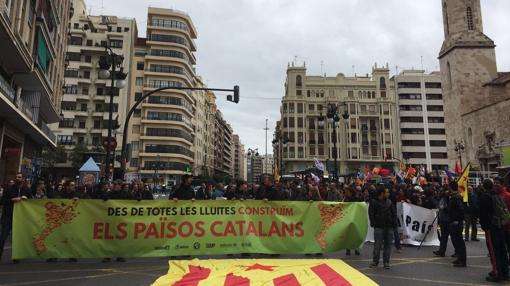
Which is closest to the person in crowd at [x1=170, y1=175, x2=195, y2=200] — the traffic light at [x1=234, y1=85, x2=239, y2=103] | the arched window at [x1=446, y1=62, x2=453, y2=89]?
the traffic light at [x1=234, y1=85, x2=239, y2=103]

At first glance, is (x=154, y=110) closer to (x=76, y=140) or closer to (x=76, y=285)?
(x=76, y=140)

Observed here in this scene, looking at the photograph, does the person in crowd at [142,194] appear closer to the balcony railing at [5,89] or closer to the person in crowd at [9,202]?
the person in crowd at [9,202]

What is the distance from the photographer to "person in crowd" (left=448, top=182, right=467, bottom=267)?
849 cm

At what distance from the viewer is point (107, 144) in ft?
52.6

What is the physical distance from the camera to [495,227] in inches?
280

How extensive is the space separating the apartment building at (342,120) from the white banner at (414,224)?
6339 cm

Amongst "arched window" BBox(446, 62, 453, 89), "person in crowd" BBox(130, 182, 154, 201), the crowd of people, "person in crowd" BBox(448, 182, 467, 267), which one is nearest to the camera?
the crowd of people

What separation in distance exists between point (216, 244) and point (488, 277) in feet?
18.2

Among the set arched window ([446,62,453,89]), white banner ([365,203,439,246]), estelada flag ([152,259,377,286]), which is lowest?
estelada flag ([152,259,377,286])

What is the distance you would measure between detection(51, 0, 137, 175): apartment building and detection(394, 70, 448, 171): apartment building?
197 ft

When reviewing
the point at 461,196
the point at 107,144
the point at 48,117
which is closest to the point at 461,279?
the point at 461,196

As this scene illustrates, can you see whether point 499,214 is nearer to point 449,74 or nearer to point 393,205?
point 393,205

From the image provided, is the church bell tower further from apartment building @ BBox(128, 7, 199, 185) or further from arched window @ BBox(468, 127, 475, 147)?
apartment building @ BBox(128, 7, 199, 185)

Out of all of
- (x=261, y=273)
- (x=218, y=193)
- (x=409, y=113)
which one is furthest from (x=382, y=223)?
(x=409, y=113)
